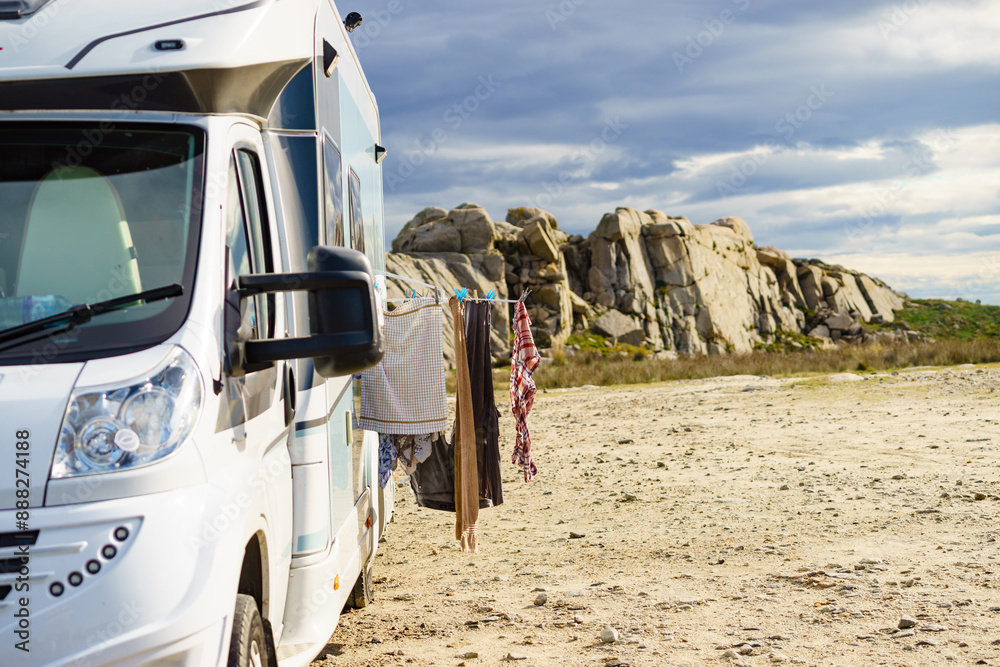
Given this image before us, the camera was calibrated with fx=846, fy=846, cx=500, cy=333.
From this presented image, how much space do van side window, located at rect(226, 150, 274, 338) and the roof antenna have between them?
2340mm

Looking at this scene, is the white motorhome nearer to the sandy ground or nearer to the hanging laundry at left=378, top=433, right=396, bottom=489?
the hanging laundry at left=378, top=433, right=396, bottom=489

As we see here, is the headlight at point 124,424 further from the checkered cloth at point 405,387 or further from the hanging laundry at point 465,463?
the hanging laundry at point 465,463

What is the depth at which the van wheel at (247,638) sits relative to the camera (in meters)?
2.67


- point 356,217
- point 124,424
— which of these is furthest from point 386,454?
point 124,424

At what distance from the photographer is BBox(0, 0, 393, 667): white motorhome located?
222 centimetres

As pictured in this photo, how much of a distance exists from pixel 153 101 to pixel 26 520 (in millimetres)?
1453

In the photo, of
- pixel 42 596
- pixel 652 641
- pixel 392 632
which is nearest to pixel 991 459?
pixel 652 641

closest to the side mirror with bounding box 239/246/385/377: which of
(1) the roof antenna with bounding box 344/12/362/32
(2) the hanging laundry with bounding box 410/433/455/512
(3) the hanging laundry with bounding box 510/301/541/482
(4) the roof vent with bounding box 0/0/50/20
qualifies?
(4) the roof vent with bounding box 0/0/50/20

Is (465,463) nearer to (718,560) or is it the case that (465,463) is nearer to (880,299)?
(718,560)

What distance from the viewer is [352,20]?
5387mm

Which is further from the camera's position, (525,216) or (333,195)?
(525,216)

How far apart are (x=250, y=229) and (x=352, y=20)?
263 centimetres

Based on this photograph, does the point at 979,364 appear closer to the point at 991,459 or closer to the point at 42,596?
the point at 991,459

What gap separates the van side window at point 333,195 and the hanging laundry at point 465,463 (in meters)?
1.39
